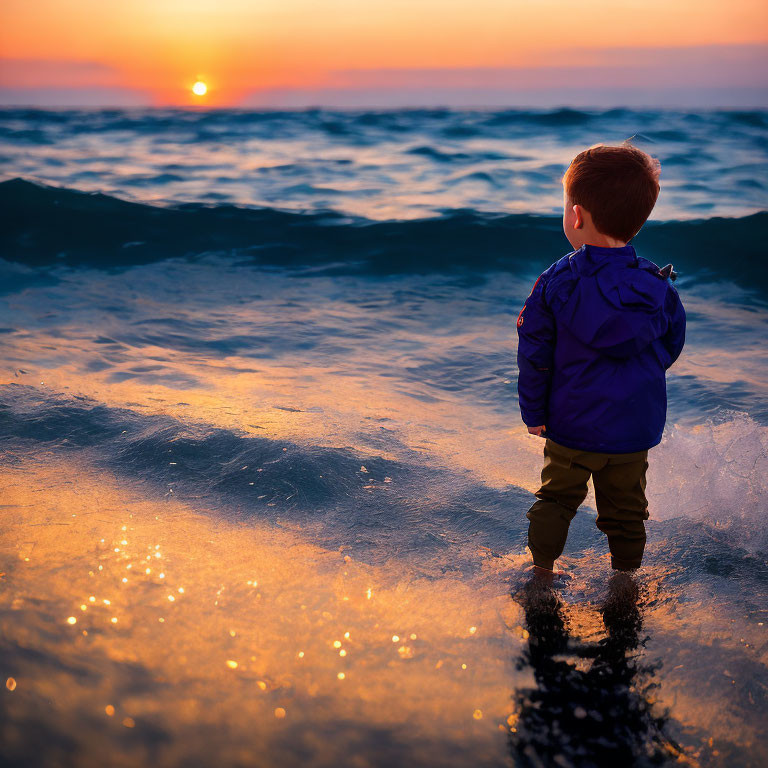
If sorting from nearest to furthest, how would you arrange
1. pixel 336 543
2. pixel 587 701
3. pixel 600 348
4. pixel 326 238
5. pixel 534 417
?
1. pixel 587 701
2. pixel 600 348
3. pixel 534 417
4. pixel 336 543
5. pixel 326 238

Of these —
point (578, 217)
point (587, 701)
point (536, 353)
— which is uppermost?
point (578, 217)

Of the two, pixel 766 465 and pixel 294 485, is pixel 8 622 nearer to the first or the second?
pixel 294 485

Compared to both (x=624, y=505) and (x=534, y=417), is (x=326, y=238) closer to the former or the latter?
(x=534, y=417)

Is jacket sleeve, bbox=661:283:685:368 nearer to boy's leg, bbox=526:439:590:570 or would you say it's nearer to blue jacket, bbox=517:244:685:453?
blue jacket, bbox=517:244:685:453

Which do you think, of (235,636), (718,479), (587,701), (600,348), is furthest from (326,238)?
(587,701)

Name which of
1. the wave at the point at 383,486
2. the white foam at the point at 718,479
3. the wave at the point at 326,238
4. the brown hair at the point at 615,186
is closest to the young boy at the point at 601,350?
the brown hair at the point at 615,186

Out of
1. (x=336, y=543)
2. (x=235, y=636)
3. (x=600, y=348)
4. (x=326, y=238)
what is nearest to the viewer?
(x=235, y=636)

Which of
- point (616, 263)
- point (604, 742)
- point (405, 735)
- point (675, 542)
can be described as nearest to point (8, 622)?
point (405, 735)

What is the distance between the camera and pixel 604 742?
63.0 inches

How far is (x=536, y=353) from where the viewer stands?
2.08m

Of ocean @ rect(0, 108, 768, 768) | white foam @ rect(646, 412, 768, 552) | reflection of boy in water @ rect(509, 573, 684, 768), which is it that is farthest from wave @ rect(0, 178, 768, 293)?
reflection of boy in water @ rect(509, 573, 684, 768)

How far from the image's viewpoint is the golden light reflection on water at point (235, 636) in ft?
5.26

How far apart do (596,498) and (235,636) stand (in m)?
1.16

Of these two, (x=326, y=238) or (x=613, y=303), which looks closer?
(x=613, y=303)
